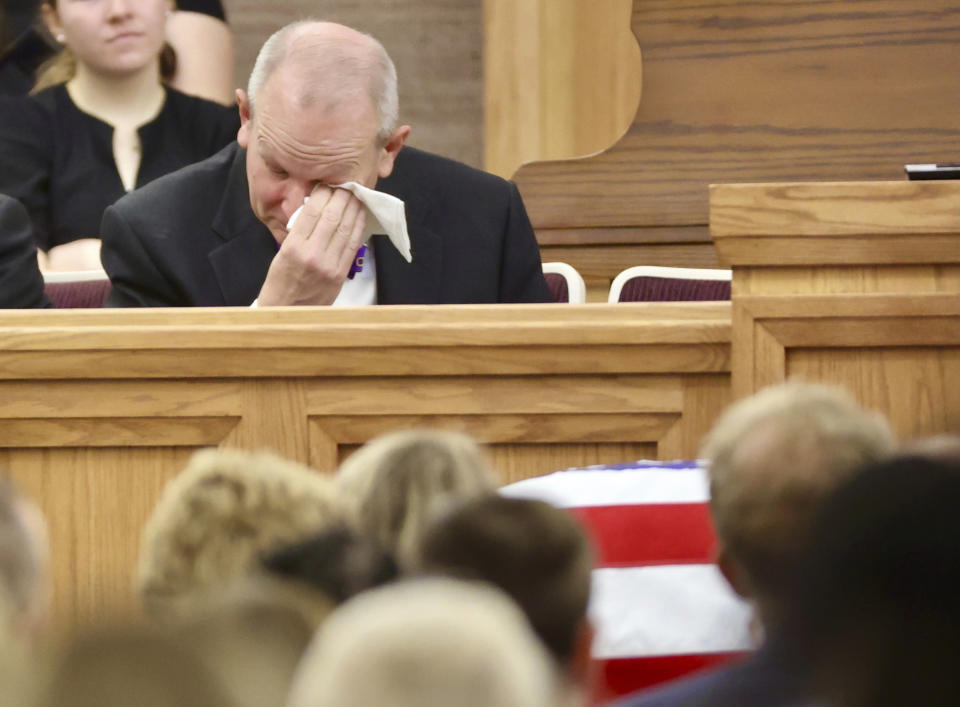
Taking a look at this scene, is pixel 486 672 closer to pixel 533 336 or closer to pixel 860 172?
pixel 533 336

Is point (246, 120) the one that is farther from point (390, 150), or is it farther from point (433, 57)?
point (433, 57)

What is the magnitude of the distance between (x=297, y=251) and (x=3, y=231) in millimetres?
568

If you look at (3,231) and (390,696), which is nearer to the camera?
(390,696)

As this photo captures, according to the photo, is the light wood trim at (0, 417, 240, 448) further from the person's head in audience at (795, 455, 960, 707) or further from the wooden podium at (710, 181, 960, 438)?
the person's head in audience at (795, 455, 960, 707)

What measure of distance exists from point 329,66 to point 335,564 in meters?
1.96

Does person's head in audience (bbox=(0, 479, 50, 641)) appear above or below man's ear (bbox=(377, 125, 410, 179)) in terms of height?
below

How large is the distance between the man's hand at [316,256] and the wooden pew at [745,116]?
0.80 meters

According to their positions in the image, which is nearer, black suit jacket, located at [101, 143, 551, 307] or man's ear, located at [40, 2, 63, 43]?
black suit jacket, located at [101, 143, 551, 307]

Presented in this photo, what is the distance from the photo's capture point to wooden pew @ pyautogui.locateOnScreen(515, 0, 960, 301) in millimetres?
2930

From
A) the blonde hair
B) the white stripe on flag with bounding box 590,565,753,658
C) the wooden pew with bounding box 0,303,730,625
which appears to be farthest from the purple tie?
the blonde hair

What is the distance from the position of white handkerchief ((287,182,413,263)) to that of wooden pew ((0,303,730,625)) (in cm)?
54

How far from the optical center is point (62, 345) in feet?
5.61

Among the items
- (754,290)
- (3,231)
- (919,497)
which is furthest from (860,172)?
(919,497)

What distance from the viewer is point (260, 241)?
2.58 metres
